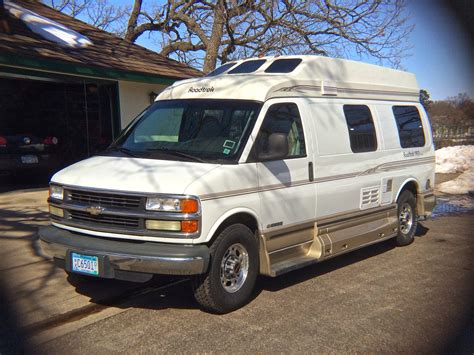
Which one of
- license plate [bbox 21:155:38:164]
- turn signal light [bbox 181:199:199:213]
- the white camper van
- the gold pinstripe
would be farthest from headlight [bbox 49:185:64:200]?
license plate [bbox 21:155:38:164]

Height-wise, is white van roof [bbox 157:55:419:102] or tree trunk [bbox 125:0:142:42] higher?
tree trunk [bbox 125:0:142:42]

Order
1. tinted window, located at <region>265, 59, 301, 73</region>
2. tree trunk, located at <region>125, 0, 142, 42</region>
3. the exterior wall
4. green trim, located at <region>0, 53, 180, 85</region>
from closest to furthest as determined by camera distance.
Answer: tinted window, located at <region>265, 59, 301, 73</region>, green trim, located at <region>0, 53, 180, 85</region>, the exterior wall, tree trunk, located at <region>125, 0, 142, 42</region>

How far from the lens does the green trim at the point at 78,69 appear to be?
32.3ft

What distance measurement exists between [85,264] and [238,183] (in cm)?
158

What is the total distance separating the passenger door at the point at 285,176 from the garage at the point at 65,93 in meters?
6.53

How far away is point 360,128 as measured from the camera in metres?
6.74

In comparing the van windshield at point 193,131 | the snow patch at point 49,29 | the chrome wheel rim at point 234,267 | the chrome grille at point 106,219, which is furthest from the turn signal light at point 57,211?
the snow patch at point 49,29

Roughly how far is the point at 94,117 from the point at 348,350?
1172 centimetres

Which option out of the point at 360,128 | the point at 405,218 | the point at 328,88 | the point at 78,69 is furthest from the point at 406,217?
the point at 78,69

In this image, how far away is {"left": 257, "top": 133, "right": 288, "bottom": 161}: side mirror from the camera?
517 cm

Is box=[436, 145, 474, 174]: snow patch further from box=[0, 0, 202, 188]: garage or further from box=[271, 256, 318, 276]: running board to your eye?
box=[271, 256, 318, 276]: running board

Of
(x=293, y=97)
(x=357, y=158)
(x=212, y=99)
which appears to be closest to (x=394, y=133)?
(x=357, y=158)

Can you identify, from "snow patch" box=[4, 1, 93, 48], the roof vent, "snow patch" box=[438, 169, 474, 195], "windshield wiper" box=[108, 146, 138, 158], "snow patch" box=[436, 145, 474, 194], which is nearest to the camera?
"windshield wiper" box=[108, 146, 138, 158]

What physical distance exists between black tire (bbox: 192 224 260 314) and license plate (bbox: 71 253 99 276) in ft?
2.92
